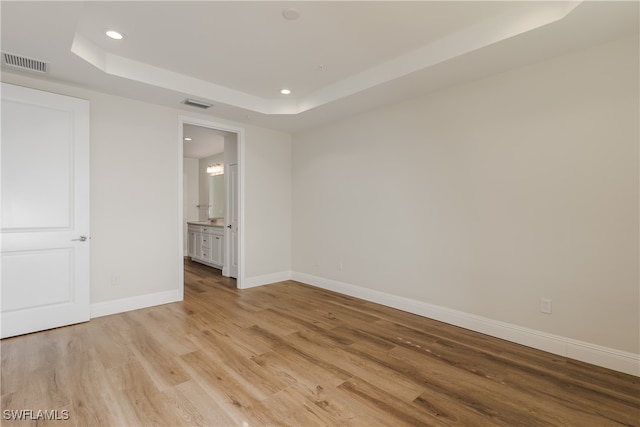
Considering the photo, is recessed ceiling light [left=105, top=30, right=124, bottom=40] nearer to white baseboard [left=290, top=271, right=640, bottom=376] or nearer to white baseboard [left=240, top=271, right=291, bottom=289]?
white baseboard [left=240, top=271, right=291, bottom=289]

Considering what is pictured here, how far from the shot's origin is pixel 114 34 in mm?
2682

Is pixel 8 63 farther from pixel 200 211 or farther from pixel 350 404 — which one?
pixel 200 211

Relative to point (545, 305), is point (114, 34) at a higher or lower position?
higher

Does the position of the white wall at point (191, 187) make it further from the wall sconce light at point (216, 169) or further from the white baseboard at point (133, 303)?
the white baseboard at point (133, 303)

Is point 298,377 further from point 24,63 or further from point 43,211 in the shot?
point 24,63

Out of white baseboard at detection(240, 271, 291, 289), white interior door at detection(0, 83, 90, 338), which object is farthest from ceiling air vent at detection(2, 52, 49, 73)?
white baseboard at detection(240, 271, 291, 289)

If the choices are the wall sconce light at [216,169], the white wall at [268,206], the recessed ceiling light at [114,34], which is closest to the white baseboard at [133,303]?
the white wall at [268,206]

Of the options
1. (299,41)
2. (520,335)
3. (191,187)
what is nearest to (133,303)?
(299,41)

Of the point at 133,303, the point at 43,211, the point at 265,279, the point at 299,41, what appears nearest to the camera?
the point at 299,41

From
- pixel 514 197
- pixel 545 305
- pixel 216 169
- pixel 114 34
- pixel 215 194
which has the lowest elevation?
pixel 545 305

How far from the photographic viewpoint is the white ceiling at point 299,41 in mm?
2285

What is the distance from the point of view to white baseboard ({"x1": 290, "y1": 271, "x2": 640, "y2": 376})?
241 cm

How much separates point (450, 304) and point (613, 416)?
156 centimetres

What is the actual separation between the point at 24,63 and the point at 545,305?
5.05 m
